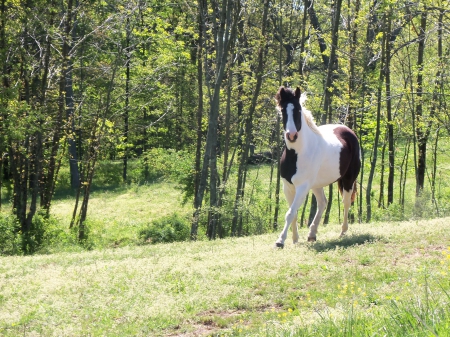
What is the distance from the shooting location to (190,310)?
8258 mm

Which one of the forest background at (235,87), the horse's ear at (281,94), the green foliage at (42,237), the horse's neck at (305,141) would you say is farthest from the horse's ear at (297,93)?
the green foliage at (42,237)

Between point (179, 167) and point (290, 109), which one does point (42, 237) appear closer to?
point (179, 167)

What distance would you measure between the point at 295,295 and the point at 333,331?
12.1 ft

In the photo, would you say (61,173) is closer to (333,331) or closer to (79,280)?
(79,280)

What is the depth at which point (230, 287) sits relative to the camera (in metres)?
8.92

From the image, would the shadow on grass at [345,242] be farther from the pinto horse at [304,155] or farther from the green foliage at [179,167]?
the green foliage at [179,167]

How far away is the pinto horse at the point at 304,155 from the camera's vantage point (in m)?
10.3

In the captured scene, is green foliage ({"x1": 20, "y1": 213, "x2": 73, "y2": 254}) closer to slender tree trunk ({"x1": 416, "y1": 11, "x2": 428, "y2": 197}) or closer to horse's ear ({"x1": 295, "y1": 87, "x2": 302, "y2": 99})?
horse's ear ({"x1": 295, "y1": 87, "x2": 302, "y2": 99})

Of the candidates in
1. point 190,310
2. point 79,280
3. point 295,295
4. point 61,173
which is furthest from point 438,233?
point 61,173

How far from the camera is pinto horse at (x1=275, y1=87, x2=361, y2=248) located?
10.3m

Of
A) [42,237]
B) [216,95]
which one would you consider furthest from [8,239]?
[216,95]

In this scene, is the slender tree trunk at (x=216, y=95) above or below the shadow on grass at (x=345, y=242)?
above

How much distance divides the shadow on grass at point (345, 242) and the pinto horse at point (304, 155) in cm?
63

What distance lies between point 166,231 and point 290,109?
14.2 metres
